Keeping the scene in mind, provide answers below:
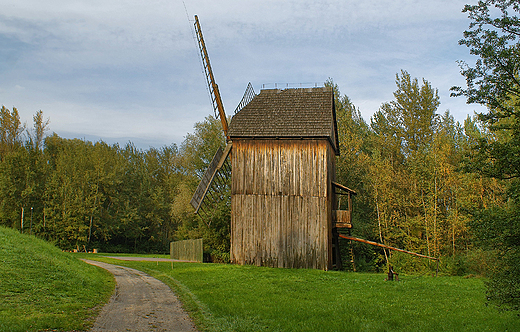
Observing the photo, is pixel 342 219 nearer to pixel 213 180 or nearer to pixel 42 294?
pixel 213 180

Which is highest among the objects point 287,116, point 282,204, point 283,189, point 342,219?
point 287,116

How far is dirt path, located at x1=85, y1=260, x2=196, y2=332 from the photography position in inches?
369

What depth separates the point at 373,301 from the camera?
13195 millimetres

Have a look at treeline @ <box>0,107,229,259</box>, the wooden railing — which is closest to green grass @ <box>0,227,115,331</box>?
the wooden railing

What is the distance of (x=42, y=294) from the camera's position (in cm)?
1151

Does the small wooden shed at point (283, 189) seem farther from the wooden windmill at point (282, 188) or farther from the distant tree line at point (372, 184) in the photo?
the distant tree line at point (372, 184)

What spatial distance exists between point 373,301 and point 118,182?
156ft

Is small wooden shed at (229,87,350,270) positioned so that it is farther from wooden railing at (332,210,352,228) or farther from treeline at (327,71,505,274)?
treeline at (327,71,505,274)

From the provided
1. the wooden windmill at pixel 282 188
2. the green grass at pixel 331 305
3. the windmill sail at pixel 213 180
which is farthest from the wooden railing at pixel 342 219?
the green grass at pixel 331 305

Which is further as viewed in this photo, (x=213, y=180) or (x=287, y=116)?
(x=213, y=180)

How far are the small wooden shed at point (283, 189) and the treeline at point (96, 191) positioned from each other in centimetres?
1117

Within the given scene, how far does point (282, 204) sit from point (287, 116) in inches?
223

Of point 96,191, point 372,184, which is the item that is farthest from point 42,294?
point 96,191

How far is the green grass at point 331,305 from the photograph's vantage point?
381 inches
